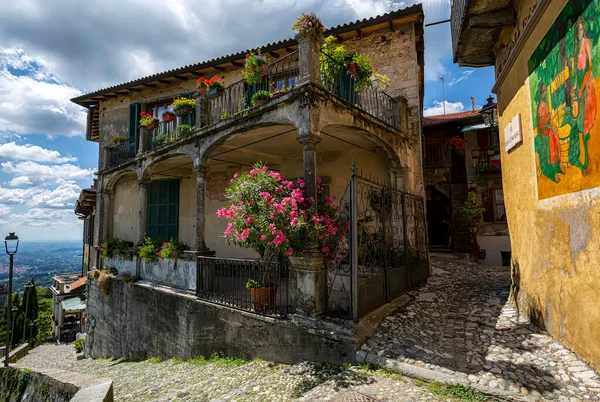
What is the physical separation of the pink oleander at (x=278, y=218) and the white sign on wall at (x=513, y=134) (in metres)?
3.31

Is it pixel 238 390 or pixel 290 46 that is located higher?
pixel 290 46

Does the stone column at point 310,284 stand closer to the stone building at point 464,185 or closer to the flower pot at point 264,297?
the flower pot at point 264,297

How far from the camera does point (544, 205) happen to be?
445cm

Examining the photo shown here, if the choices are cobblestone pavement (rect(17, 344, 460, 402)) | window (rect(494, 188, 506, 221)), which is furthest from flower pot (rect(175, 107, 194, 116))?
window (rect(494, 188, 506, 221))

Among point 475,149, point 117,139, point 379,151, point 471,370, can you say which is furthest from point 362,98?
point 117,139

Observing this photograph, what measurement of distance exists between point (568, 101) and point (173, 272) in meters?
8.21

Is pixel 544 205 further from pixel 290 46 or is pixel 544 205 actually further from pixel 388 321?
pixel 290 46

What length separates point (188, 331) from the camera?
266 inches

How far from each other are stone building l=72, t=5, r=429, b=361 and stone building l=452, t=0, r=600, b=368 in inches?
84.6

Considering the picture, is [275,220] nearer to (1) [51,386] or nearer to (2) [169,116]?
(1) [51,386]

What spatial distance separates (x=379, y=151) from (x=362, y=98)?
1453mm

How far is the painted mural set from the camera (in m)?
3.16

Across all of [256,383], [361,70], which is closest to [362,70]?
[361,70]

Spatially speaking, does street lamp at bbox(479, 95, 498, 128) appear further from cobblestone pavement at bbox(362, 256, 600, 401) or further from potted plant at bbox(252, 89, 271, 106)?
potted plant at bbox(252, 89, 271, 106)
